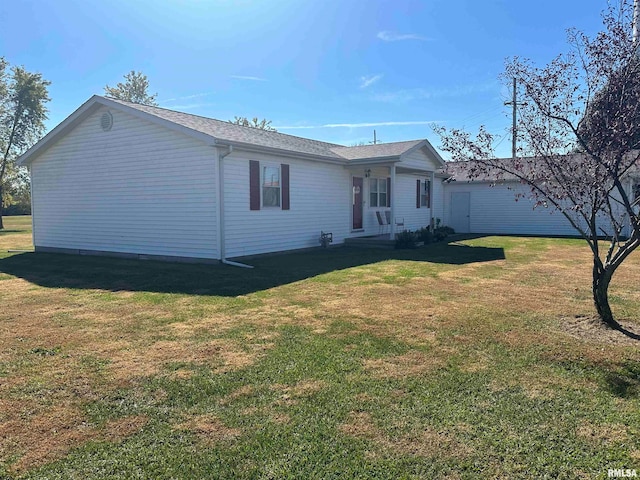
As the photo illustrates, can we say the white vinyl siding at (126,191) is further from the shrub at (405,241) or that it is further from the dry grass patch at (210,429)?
the dry grass patch at (210,429)

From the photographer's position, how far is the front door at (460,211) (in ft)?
72.7

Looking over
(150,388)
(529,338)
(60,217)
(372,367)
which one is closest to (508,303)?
(529,338)

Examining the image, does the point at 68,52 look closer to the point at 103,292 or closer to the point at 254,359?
the point at 103,292

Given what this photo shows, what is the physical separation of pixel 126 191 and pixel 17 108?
24.1 meters

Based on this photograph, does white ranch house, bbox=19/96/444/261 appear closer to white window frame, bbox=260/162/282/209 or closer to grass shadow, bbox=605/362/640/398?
white window frame, bbox=260/162/282/209

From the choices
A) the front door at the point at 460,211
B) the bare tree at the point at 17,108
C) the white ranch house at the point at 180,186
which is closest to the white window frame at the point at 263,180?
the white ranch house at the point at 180,186

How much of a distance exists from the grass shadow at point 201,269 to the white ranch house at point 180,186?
0.69m

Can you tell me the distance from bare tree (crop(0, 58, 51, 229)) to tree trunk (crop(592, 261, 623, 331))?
33591 mm

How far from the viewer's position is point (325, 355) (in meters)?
4.36

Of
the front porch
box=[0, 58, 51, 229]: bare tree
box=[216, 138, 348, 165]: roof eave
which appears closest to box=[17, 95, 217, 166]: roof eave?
box=[216, 138, 348, 165]: roof eave

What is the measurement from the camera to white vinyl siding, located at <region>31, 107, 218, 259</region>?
1091 cm

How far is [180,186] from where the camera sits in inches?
439

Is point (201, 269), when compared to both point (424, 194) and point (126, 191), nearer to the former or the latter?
point (126, 191)

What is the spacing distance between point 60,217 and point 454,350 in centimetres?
1355
